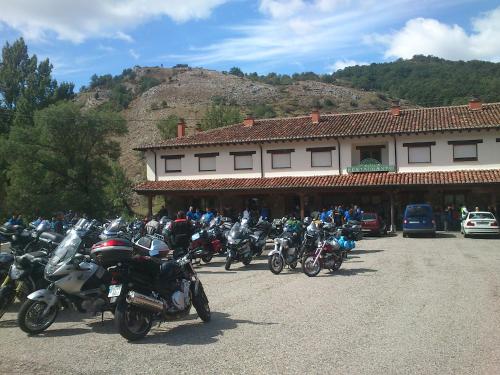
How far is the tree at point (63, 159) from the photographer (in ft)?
126

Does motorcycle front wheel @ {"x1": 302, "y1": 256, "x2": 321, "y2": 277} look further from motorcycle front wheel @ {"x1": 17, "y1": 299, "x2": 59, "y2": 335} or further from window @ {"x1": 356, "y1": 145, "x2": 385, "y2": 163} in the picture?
window @ {"x1": 356, "y1": 145, "x2": 385, "y2": 163}

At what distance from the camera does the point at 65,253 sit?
23.8 feet

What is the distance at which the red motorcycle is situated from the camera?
490 inches

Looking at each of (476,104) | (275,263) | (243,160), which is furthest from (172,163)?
(275,263)

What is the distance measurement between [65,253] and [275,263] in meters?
6.69

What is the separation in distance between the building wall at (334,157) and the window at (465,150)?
204 mm

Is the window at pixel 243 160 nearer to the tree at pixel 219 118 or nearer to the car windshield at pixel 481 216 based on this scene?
the car windshield at pixel 481 216

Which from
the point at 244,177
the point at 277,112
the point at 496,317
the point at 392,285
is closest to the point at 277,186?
the point at 244,177

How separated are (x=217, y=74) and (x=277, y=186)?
99.1 meters

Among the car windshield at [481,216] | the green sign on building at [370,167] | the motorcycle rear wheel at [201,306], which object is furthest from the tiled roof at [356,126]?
the motorcycle rear wheel at [201,306]

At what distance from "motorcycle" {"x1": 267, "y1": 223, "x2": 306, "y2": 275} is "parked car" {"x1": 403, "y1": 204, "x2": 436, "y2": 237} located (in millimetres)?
11915

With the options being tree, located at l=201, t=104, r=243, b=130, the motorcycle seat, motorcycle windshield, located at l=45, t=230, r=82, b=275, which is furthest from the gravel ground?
tree, located at l=201, t=104, r=243, b=130

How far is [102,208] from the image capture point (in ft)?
133

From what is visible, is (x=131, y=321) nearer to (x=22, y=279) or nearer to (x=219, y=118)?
(x=22, y=279)
